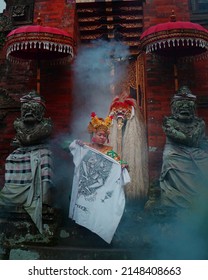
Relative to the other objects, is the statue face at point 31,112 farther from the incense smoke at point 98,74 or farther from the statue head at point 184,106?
the statue head at point 184,106

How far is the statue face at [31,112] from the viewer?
21.5 ft

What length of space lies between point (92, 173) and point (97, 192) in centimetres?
33

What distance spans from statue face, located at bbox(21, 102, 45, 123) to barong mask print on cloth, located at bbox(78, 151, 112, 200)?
1.17 m

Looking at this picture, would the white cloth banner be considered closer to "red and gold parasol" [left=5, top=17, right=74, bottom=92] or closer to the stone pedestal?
the stone pedestal

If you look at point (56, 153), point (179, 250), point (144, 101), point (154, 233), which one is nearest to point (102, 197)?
point (154, 233)

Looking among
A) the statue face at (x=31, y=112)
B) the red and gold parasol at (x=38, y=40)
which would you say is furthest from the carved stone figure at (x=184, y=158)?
the red and gold parasol at (x=38, y=40)

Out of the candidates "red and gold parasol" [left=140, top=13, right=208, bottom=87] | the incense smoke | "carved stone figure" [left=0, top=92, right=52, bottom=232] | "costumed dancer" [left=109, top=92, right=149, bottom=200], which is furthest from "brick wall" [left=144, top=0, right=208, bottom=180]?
"carved stone figure" [left=0, top=92, right=52, bottom=232]

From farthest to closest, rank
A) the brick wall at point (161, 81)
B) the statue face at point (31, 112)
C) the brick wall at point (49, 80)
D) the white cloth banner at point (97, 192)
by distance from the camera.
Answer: the brick wall at point (49, 80)
the brick wall at point (161, 81)
the statue face at point (31, 112)
the white cloth banner at point (97, 192)

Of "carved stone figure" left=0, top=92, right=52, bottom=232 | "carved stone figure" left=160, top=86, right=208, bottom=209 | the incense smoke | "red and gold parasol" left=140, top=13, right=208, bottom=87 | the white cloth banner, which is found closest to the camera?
the white cloth banner

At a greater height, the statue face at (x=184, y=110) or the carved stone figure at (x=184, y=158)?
the statue face at (x=184, y=110)

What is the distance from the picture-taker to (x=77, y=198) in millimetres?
6027

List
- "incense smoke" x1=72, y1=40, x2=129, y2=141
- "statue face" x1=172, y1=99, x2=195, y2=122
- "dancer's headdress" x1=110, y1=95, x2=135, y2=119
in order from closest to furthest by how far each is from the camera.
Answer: "statue face" x1=172, y1=99, x2=195, y2=122 → "dancer's headdress" x1=110, y1=95, x2=135, y2=119 → "incense smoke" x1=72, y1=40, x2=129, y2=141

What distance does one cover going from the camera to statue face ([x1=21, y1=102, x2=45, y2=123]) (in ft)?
21.5
